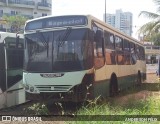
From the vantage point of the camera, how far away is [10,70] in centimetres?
1226

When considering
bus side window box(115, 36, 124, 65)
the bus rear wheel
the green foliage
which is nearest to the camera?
the green foliage

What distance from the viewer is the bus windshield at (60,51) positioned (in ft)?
35.1

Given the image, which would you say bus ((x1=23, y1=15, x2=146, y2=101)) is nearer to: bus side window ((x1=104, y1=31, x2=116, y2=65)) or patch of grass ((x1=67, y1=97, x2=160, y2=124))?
bus side window ((x1=104, y1=31, x2=116, y2=65))

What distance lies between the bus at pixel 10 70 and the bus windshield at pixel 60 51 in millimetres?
1051

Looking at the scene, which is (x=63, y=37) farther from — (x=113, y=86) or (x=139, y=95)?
(x=139, y=95)

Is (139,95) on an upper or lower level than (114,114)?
lower

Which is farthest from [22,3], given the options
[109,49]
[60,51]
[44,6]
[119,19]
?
[60,51]

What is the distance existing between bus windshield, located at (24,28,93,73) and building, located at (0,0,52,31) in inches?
2237

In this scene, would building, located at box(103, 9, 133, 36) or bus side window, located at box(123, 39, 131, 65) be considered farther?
building, located at box(103, 9, 133, 36)

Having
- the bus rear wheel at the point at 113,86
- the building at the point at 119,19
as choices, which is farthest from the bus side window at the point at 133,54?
the building at the point at 119,19

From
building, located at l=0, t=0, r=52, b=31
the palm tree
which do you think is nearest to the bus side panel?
the palm tree

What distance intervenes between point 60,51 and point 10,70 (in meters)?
2.34

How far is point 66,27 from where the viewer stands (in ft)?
36.2

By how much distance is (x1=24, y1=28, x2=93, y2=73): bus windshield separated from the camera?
10.7 meters
